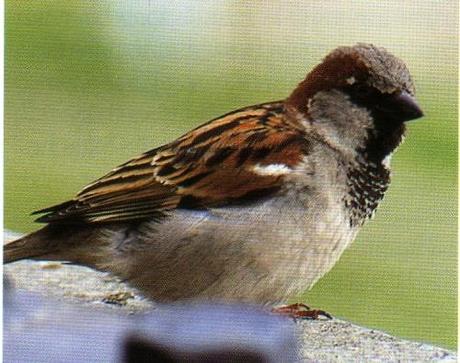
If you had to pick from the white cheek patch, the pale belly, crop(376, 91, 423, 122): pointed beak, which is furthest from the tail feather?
crop(376, 91, 423, 122): pointed beak

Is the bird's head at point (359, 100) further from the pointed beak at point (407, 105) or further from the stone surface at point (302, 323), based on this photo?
the stone surface at point (302, 323)

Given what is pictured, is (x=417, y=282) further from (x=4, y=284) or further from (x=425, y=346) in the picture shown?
(x=4, y=284)

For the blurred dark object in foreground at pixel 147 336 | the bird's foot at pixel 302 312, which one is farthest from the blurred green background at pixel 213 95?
the blurred dark object in foreground at pixel 147 336

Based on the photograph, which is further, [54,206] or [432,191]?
[432,191]

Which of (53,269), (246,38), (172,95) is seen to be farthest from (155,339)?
(246,38)

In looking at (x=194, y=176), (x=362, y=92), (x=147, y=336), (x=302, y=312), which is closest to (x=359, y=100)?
(x=362, y=92)

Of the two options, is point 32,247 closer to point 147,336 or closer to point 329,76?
point 147,336
